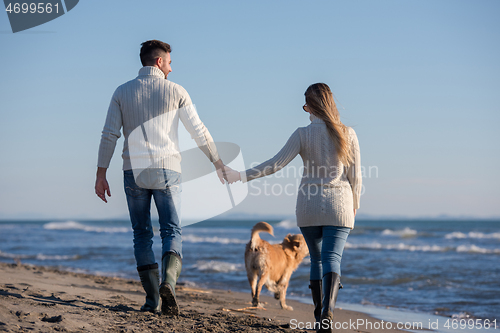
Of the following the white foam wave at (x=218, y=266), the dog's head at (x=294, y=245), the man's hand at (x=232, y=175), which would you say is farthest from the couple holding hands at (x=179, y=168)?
the white foam wave at (x=218, y=266)

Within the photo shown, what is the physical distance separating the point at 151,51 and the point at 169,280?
177 centimetres

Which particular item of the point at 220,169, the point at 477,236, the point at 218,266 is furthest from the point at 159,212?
the point at 477,236

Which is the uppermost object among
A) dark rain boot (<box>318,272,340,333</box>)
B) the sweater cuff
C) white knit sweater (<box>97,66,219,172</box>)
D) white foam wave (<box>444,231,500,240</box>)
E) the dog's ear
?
white knit sweater (<box>97,66,219,172</box>)

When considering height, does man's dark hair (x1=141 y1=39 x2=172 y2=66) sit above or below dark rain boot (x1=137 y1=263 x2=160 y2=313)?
above

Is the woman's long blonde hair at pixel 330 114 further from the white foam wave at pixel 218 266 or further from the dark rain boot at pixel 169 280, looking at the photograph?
the white foam wave at pixel 218 266

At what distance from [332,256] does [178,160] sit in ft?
4.43

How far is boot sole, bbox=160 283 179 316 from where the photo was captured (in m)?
Result: 2.80

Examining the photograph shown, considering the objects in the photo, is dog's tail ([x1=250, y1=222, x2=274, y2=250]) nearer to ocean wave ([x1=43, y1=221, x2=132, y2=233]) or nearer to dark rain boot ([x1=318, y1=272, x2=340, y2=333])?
dark rain boot ([x1=318, y1=272, x2=340, y2=333])

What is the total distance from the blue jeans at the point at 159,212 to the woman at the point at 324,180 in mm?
610

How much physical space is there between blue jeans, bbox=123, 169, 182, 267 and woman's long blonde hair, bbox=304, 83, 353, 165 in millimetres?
1172

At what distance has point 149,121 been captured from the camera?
302cm

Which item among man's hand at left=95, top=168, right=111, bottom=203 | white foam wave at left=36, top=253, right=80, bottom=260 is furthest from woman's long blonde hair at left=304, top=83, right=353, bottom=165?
white foam wave at left=36, top=253, right=80, bottom=260

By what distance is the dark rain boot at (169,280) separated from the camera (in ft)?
9.28

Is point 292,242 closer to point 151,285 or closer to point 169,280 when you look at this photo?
point 151,285
